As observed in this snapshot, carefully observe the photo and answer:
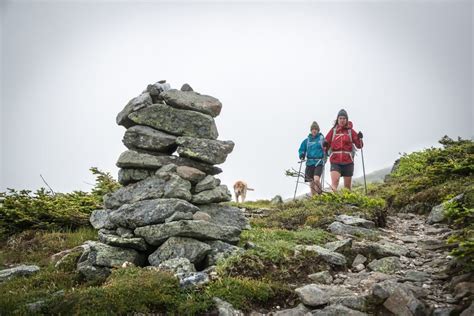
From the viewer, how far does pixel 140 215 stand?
1034cm

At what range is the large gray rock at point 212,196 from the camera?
1134 centimetres

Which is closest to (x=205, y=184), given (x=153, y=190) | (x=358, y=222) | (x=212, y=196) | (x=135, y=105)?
(x=212, y=196)

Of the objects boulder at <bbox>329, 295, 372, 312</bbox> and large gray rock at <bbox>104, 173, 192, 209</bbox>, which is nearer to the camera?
boulder at <bbox>329, 295, 372, 312</bbox>

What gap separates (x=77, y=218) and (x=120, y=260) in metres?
6.03

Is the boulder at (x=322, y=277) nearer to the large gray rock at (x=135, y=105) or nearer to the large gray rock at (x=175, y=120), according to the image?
the large gray rock at (x=175, y=120)

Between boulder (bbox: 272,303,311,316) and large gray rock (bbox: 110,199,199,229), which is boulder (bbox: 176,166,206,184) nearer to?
large gray rock (bbox: 110,199,199,229)

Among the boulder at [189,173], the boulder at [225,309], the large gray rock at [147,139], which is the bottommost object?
the boulder at [225,309]

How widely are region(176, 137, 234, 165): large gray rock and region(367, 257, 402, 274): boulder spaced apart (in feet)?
18.4

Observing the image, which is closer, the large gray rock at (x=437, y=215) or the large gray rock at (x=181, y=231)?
the large gray rock at (x=181, y=231)

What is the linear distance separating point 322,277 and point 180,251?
374 cm

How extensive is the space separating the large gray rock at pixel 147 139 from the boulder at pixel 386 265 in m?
7.02

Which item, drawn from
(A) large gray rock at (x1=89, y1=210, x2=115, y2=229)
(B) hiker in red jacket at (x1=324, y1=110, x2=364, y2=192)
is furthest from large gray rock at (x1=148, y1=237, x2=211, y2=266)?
(B) hiker in red jacket at (x1=324, y1=110, x2=364, y2=192)

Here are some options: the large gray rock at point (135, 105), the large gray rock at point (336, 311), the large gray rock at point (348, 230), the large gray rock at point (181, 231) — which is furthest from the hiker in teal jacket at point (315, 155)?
the large gray rock at point (336, 311)

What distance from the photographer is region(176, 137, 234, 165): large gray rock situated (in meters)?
11.6
